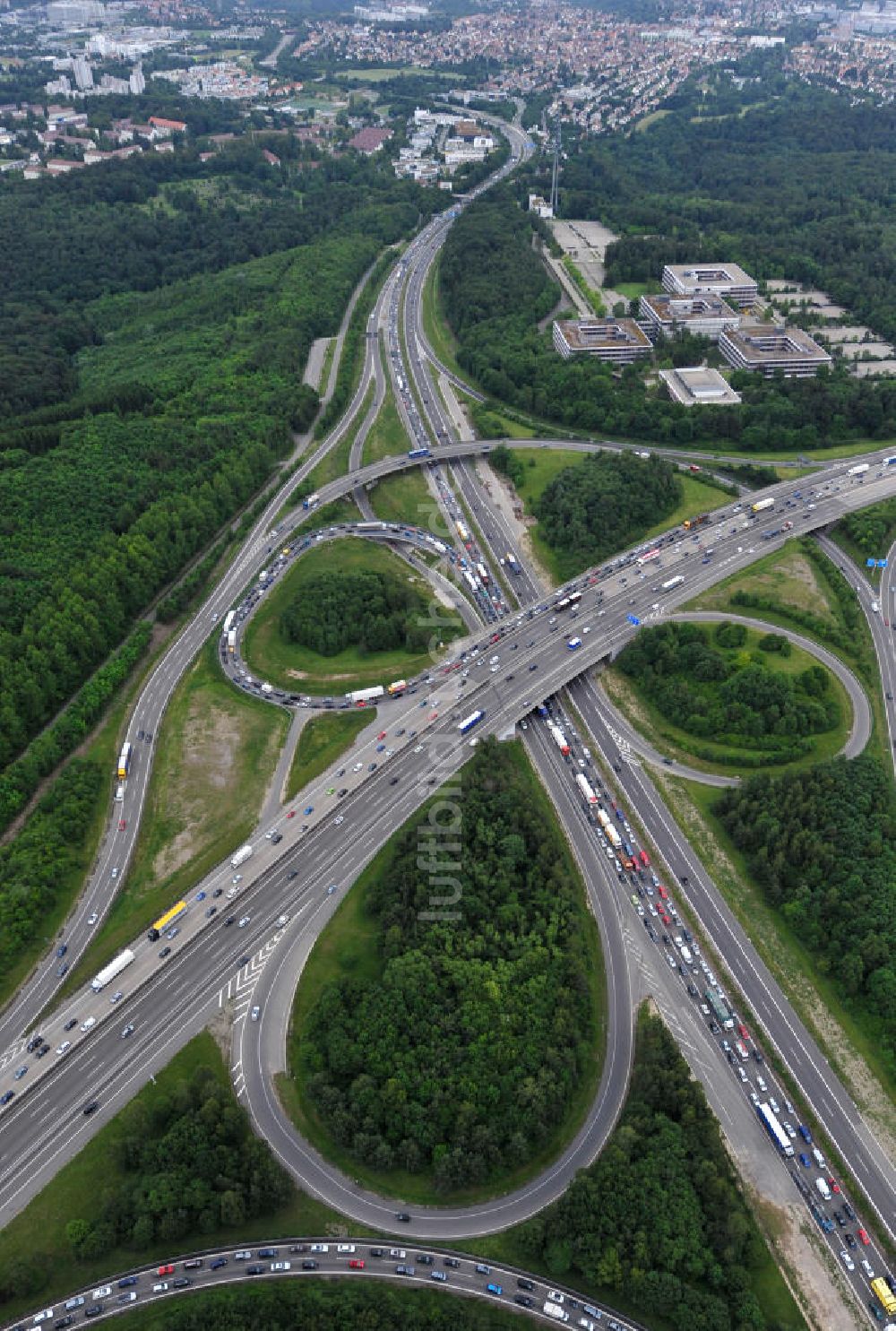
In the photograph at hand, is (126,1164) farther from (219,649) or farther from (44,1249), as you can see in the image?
(219,649)

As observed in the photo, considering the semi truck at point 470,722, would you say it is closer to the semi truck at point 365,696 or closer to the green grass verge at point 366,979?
the green grass verge at point 366,979

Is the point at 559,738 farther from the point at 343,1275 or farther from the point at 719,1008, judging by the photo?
the point at 343,1275

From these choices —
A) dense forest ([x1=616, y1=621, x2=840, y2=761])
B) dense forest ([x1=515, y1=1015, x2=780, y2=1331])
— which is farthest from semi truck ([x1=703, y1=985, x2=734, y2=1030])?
dense forest ([x1=616, y1=621, x2=840, y2=761])

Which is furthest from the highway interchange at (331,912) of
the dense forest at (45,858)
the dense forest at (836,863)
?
the dense forest at (836,863)

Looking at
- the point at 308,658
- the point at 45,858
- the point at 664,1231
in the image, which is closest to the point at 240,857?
the point at 45,858

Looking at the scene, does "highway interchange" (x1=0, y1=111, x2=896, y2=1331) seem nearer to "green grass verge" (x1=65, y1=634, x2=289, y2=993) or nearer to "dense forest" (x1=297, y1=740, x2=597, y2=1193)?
"green grass verge" (x1=65, y1=634, x2=289, y2=993)

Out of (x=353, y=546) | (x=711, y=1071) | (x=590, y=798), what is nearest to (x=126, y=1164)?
(x=711, y=1071)
